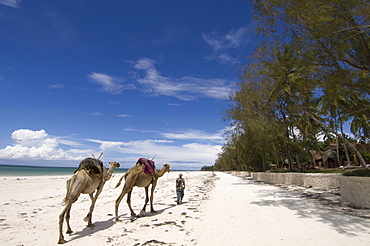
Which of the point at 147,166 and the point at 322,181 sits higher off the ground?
the point at 147,166

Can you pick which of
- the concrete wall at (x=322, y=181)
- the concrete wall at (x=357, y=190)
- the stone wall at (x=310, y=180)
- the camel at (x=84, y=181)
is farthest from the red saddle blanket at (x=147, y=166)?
the concrete wall at (x=322, y=181)

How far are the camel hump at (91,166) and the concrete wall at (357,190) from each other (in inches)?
411

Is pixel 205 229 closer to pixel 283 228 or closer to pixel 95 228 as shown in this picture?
pixel 283 228

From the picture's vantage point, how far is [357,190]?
9711mm

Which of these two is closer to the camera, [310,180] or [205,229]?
[205,229]

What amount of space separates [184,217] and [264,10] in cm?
1065

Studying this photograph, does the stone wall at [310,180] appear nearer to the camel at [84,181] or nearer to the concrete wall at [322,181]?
the concrete wall at [322,181]

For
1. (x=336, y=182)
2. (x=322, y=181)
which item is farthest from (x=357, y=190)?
(x=322, y=181)

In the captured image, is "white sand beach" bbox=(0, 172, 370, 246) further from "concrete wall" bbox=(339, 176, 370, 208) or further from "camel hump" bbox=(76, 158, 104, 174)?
"camel hump" bbox=(76, 158, 104, 174)

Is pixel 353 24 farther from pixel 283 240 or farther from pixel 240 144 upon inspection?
pixel 240 144

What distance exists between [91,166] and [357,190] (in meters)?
10.9

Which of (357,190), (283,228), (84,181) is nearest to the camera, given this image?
(84,181)

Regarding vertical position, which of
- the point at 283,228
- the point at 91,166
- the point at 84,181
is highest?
the point at 91,166

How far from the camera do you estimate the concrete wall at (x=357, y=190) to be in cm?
915
